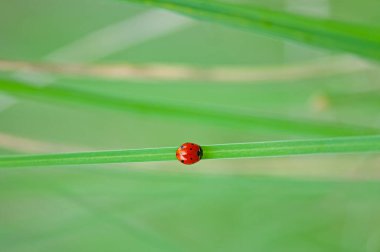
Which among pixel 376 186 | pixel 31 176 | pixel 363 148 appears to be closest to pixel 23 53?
pixel 31 176

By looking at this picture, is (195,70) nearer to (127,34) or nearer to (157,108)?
(157,108)

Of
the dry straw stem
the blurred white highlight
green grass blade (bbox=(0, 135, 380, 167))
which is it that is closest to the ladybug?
green grass blade (bbox=(0, 135, 380, 167))

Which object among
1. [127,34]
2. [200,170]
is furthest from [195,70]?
[127,34]

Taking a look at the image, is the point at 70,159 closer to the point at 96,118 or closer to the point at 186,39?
the point at 96,118

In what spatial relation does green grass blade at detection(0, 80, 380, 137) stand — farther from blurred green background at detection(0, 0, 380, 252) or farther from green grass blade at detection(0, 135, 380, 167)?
green grass blade at detection(0, 135, 380, 167)

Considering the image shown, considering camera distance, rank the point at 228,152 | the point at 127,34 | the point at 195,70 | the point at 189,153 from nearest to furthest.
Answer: the point at 228,152
the point at 189,153
the point at 195,70
the point at 127,34
